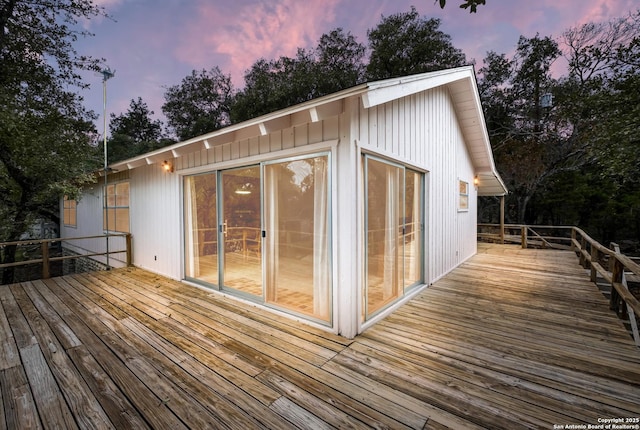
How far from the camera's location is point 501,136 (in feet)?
43.4

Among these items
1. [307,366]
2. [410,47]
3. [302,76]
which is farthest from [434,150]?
[410,47]

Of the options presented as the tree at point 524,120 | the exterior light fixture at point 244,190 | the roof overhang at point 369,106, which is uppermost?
the tree at point 524,120

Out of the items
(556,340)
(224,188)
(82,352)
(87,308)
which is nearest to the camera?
(82,352)

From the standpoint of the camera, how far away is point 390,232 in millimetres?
3424

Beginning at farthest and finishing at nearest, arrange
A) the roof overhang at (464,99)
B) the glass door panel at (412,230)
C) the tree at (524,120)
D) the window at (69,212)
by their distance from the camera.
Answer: the tree at (524,120)
the window at (69,212)
the glass door panel at (412,230)
the roof overhang at (464,99)

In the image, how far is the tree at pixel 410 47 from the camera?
11609 mm

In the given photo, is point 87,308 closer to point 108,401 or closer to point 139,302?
point 139,302

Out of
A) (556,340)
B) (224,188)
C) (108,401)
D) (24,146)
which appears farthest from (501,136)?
(24,146)

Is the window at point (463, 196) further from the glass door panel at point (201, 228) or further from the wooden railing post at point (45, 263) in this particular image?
the wooden railing post at point (45, 263)

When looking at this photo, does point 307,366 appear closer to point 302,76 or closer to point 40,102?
point 40,102

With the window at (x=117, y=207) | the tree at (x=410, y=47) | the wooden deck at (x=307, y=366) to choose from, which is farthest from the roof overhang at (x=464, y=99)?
the tree at (x=410, y=47)

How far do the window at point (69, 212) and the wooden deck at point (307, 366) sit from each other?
281 inches

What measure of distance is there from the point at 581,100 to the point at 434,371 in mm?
12899

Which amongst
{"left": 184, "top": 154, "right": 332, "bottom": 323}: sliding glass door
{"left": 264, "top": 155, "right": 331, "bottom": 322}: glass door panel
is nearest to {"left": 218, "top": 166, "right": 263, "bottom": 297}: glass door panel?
{"left": 184, "top": 154, "right": 332, "bottom": 323}: sliding glass door
